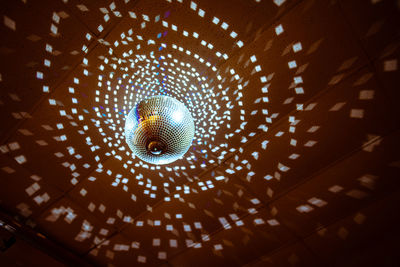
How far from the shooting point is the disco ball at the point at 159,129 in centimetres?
172

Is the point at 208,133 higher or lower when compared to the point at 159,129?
higher

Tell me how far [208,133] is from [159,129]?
0.58 meters

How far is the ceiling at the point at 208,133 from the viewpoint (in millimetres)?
1782

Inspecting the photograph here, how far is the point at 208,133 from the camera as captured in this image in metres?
2.19

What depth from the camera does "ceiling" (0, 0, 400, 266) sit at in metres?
1.78

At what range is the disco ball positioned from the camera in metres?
1.72

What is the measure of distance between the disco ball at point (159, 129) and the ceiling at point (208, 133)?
1.01 feet

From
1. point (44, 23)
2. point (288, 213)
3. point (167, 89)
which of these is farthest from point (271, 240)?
point (44, 23)

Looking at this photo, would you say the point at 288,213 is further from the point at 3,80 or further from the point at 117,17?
the point at 3,80

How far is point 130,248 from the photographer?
9.14 ft

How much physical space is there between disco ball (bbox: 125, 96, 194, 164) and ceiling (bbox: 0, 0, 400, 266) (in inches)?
12.1

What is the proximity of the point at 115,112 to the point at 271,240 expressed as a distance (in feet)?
5.95

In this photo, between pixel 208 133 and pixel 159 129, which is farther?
pixel 208 133

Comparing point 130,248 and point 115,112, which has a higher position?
point 115,112
